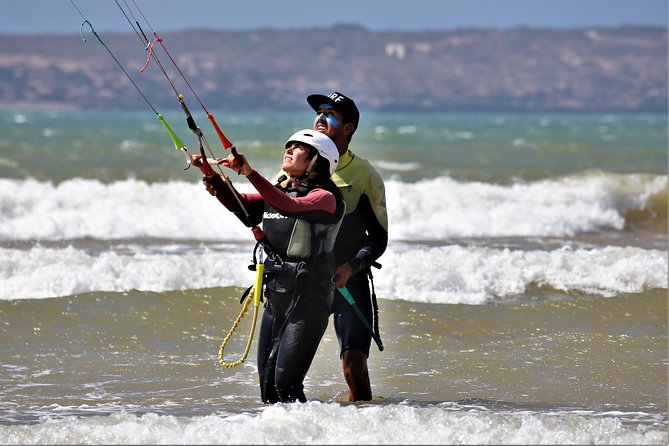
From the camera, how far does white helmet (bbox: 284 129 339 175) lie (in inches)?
230

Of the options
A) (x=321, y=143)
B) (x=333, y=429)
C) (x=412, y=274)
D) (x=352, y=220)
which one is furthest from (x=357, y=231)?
(x=412, y=274)

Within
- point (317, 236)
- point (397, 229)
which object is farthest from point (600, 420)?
point (397, 229)

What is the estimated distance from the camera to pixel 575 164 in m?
33.9

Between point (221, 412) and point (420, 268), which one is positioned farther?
point (420, 268)

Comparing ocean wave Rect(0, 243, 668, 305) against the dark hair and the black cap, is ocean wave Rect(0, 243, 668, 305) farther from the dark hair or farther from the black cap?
the dark hair

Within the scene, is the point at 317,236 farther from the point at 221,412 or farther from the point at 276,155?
the point at 276,155

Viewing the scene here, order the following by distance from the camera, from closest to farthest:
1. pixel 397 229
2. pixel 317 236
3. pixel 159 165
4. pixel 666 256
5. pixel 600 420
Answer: pixel 317 236 < pixel 600 420 < pixel 666 256 < pixel 397 229 < pixel 159 165

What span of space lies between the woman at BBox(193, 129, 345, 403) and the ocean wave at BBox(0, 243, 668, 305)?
6.18m

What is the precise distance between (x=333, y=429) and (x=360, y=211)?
1.22m

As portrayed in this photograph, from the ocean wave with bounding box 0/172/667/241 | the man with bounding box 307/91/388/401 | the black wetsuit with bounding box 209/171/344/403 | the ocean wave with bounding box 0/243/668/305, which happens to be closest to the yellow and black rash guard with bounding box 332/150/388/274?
the man with bounding box 307/91/388/401

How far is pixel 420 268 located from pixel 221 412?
6.48 metres

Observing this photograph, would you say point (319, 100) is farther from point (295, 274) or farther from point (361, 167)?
point (295, 274)

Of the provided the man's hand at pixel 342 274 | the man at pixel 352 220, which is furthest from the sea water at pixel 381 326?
the man's hand at pixel 342 274

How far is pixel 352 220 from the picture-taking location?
648 centimetres
